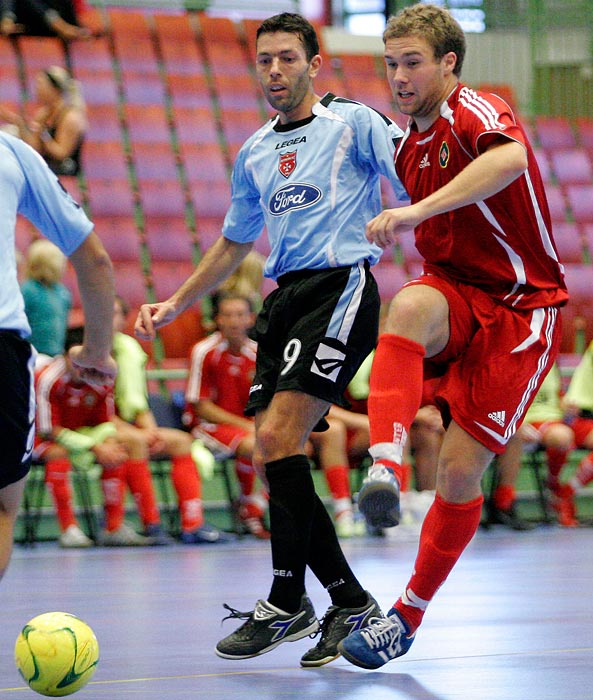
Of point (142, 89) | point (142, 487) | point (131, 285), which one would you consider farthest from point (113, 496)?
point (142, 89)

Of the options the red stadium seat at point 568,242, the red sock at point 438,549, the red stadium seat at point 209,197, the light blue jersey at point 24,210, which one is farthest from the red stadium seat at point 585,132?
the light blue jersey at point 24,210

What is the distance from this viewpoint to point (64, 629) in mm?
2975

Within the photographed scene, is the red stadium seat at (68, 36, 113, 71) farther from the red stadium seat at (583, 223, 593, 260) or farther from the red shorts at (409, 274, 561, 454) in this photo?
the red shorts at (409, 274, 561, 454)

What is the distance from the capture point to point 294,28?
379cm

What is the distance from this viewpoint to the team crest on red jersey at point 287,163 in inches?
149

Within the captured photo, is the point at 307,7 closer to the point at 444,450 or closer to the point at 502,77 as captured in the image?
the point at 502,77

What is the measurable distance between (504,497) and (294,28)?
525 cm

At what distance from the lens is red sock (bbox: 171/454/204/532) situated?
764 centimetres

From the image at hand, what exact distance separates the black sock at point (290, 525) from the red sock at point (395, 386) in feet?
1.60

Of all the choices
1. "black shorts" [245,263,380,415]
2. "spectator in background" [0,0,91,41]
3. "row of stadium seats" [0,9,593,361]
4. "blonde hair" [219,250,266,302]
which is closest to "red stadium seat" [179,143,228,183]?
"row of stadium seats" [0,9,593,361]

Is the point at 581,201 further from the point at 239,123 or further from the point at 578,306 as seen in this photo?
the point at 239,123

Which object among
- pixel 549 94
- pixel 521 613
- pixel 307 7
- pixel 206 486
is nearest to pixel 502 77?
pixel 549 94

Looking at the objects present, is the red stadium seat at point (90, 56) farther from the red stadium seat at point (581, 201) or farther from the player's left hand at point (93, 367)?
the player's left hand at point (93, 367)

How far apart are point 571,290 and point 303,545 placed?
24.1 ft
